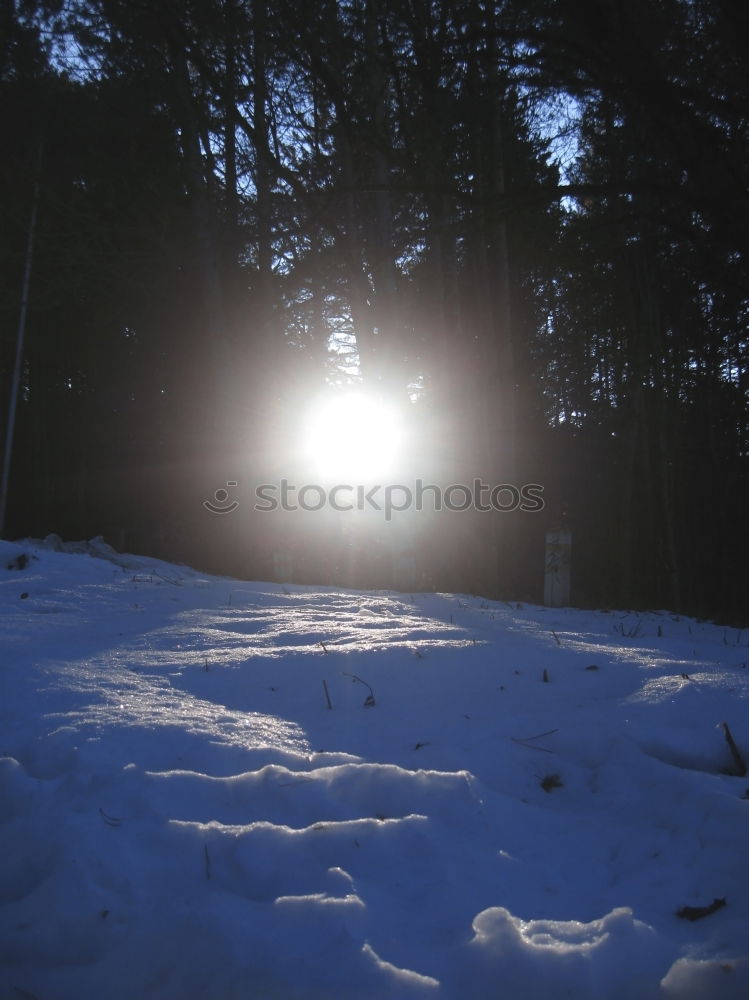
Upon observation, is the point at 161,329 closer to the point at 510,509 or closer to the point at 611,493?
the point at 510,509

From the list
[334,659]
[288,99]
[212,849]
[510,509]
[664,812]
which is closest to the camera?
[212,849]

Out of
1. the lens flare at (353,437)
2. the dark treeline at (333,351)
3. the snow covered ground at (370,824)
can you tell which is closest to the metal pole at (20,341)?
the dark treeline at (333,351)

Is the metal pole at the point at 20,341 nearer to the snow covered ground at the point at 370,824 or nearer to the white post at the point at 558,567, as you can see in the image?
the white post at the point at 558,567

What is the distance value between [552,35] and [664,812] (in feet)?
8.71

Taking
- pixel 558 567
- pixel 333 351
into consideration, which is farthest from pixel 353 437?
pixel 558 567

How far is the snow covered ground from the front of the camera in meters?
1.55

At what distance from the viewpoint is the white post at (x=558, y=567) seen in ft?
25.1

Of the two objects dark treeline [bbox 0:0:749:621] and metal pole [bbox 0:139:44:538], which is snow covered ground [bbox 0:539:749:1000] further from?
metal pole [bbox 0:139:44:538]

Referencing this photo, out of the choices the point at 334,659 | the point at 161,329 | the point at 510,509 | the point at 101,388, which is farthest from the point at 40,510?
the point at 334,659

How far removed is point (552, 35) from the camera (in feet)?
8.47

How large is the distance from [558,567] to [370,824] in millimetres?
6057

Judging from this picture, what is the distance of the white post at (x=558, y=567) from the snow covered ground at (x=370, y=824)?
4.01m

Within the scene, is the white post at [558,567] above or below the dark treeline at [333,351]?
below

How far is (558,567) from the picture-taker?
7.74 m
